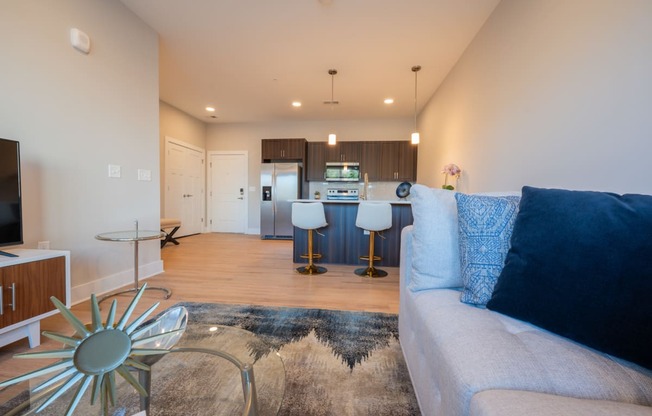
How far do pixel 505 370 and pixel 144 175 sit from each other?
138 inches

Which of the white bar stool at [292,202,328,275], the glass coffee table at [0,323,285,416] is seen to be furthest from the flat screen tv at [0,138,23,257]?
the white bar stool at [292,202,328,275]

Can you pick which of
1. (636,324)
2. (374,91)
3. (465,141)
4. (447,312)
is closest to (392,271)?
(465,141)

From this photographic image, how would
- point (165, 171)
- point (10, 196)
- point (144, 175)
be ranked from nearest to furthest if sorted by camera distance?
point (10, 196) < point (144, 175) < point (165, 171)

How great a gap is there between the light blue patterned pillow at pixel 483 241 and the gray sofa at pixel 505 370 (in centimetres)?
9

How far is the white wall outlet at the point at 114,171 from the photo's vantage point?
Result: 2.60 meters

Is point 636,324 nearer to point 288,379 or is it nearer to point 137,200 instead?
point 288,379

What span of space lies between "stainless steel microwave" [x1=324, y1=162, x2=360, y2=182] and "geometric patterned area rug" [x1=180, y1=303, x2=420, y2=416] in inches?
168

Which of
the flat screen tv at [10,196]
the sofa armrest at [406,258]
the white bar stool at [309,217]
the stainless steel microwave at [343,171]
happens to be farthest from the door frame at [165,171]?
the sofa armrest at [406,258]

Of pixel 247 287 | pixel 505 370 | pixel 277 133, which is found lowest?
pixel 247 287

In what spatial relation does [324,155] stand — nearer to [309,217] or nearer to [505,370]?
[309,217]

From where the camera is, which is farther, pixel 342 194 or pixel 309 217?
pixel 342 194

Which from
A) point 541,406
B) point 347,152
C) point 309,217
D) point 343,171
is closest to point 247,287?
point 309,217

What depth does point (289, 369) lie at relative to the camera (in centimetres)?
144

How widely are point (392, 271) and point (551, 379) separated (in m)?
2.84
